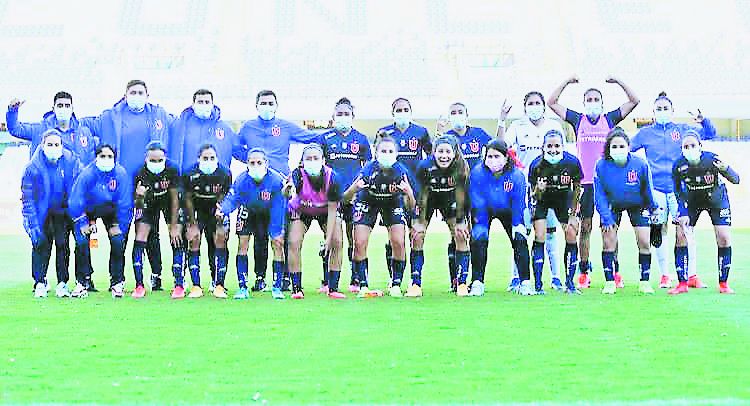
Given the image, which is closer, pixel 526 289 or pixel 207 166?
pixel 526 289

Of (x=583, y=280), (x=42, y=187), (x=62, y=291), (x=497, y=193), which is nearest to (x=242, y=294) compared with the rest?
(x=62, y=291)

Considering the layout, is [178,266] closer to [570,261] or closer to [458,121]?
[458,121]

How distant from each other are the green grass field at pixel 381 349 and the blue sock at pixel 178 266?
0.62ft

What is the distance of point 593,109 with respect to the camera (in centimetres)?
1126

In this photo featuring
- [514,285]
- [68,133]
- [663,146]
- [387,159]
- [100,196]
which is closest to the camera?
[387,159]

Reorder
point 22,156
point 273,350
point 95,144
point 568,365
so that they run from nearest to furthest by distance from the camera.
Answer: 1. point 568,365
2. point 273,350
3. point 95,144
4. point 22,156

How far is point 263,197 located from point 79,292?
184cm

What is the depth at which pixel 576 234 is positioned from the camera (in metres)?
10.7

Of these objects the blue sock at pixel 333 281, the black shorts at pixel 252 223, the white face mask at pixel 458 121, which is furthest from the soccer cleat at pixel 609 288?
the black shorts at pixel 252 223

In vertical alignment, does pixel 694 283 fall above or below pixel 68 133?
below

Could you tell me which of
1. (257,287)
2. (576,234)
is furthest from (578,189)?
(257,287)

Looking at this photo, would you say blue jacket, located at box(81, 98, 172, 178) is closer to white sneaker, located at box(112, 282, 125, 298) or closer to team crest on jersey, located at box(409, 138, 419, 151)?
white sneaker, located at box(112, 282, 125, 298)

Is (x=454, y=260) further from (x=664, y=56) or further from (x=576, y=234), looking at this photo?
(x=664, y=56)

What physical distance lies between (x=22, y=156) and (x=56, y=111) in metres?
20.1
